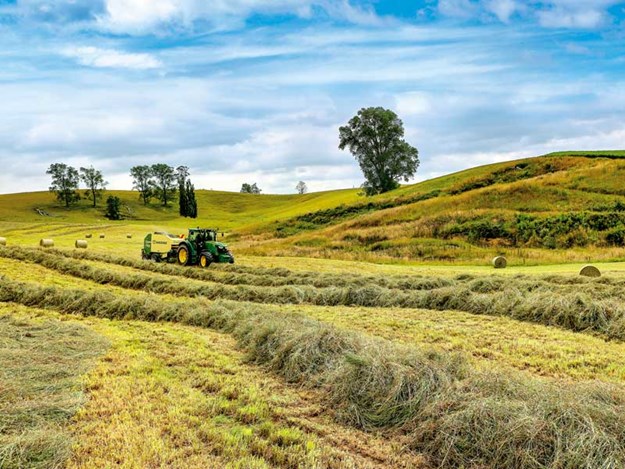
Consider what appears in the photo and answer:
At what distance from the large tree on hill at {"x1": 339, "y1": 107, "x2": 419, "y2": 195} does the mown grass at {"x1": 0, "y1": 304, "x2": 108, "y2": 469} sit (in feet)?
205

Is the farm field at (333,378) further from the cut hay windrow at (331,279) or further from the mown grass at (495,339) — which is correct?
the cut hay windrow at (331,279)

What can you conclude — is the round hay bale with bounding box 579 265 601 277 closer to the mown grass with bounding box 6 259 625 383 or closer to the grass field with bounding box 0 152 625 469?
the grass field with bounding box 0 152 625 469

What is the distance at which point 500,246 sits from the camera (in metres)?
33.2

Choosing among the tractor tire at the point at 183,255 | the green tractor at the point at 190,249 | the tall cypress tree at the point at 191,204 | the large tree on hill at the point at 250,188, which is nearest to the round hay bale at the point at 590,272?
the green tractor at the point at 190,249

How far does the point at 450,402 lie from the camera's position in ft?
18.6

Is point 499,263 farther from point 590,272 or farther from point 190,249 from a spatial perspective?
point 190,249

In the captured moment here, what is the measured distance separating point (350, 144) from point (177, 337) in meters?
63.1

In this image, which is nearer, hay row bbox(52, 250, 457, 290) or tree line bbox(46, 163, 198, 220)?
hay row bbox(52, 250, 457, 290)

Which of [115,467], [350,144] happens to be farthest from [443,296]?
[350,144]

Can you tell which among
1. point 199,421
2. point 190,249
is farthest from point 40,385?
point 190,249

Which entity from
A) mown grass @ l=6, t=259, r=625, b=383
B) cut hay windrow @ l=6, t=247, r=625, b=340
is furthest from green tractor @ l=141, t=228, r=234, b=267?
mown grass @ l=6, t=259, r=625, b=383

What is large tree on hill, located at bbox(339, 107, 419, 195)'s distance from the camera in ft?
227

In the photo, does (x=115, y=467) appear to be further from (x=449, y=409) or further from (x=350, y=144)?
(x=350, y=144)

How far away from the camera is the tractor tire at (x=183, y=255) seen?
23.3 metres
